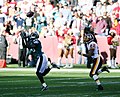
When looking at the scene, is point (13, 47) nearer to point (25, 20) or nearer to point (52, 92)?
point (25, 20)

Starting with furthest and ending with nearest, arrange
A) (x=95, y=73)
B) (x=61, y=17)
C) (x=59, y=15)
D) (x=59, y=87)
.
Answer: (x=59, y=15) < (x=61, y=17) < (x=59, y=87) < (x=95, y=73)

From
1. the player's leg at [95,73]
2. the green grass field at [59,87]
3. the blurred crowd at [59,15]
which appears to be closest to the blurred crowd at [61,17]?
the blurred crowd at [59,15]

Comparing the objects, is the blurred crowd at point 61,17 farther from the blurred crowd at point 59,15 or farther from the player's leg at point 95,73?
the player's leg at point 95,73

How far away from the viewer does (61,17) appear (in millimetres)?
28984

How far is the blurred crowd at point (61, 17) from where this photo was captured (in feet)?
93.4

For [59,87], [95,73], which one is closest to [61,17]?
[59,87]

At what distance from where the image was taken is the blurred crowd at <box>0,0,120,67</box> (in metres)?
28.5

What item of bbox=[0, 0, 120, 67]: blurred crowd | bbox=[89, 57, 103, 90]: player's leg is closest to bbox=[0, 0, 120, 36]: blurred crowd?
bbox=[0, 0, 120, 67]: blurred crowd

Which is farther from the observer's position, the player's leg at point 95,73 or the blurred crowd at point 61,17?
the blurred crowd at point 61,17

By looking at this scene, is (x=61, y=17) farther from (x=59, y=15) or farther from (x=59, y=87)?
(x=59, y=87)

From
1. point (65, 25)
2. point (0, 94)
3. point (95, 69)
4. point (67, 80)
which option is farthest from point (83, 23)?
point (0, 94)

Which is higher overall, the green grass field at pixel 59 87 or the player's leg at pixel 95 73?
the player's leg at pixel 95 73

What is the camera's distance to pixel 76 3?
3111 cm

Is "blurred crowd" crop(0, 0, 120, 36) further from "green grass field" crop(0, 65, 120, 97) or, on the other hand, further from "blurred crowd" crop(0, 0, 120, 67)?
"green grass field" crop(0, 65, 120, 97)
